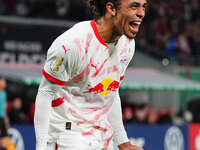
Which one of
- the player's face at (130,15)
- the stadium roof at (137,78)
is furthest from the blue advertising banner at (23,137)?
the player's face at (130,15)

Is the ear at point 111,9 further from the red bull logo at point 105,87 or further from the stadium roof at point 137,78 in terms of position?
the stadium roof at point 137,78

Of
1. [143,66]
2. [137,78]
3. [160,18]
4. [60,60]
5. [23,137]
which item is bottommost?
[23,137]

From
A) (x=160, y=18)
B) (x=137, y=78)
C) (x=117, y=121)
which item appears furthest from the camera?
(x=160, y=18)

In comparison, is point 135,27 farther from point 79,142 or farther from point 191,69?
point 191,69

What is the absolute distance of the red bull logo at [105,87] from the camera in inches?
155

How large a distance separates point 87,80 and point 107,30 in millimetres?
394

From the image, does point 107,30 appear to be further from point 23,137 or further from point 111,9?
point 23,137

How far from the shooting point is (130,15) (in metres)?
3.72

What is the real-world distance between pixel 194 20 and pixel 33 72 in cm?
924

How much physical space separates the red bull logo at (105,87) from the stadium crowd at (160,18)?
12.8 meters

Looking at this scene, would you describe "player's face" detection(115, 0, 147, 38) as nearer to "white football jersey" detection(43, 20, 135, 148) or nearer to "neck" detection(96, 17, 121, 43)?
"neck" detection(96, 17, 121, 43)

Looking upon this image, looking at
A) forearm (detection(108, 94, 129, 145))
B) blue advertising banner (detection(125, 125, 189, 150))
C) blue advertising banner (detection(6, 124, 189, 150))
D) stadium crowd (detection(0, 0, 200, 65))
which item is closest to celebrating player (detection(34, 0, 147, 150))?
forearm (detection(108, 94, 129, 145))

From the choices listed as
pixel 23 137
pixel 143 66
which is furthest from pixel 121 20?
pixel 143 66

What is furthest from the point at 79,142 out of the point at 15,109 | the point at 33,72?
the point at 33,72
